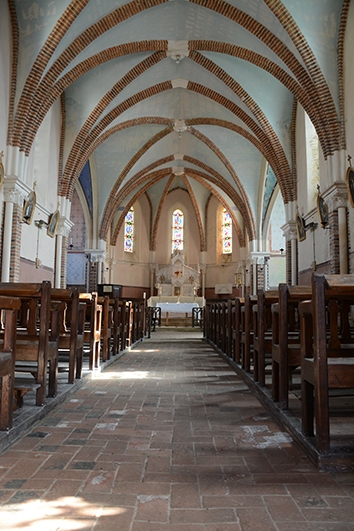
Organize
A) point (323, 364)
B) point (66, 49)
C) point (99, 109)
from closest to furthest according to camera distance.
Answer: point (323, 364) < point (66, 49) < point (99, 109)

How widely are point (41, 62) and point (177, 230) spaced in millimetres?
18162

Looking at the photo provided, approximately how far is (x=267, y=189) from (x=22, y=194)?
1125cm

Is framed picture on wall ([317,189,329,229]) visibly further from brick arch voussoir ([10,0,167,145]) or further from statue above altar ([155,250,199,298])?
statue above altar ([155,250,199,298])

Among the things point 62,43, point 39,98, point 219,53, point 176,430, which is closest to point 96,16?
point 62,43

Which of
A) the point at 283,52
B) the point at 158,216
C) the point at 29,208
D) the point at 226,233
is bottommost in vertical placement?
the point at 29,208

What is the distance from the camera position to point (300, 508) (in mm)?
2014

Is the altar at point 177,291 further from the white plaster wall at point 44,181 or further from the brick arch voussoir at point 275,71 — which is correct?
the brick arch voussoir at point 275,71

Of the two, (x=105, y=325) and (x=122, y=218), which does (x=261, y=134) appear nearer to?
(x=105, y=325)

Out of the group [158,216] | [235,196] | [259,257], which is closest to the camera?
[259,257]

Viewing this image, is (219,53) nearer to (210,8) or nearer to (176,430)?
(210,8)

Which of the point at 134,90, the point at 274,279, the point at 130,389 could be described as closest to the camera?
the point at 130,389

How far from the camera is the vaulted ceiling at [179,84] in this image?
923cm

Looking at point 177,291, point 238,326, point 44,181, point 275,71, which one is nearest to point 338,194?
point 275,71

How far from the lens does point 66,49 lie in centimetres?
976
